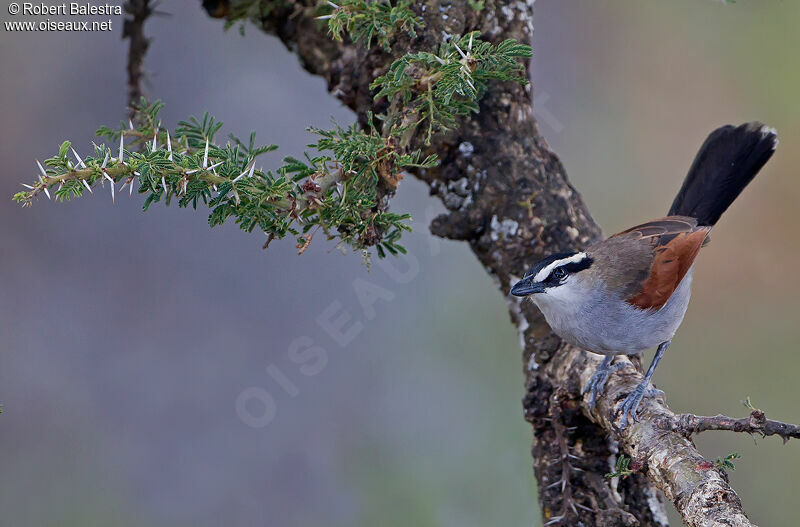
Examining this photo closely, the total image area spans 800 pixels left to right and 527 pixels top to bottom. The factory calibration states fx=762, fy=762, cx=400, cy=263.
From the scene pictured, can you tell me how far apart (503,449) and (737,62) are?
8.41ft

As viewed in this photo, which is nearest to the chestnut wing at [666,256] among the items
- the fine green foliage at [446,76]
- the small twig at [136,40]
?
the fine green foliage at [446,76]

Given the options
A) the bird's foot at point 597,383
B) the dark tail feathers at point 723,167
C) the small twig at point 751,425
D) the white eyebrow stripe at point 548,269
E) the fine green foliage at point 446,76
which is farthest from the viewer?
the dark tail feathers at point 723,167

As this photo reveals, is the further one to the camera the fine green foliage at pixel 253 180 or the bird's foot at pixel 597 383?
the bird's foot at pixel 597 383

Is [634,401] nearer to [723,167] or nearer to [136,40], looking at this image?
[723,167]

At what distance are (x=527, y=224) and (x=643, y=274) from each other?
44 cm

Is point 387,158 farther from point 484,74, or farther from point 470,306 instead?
point 470,306

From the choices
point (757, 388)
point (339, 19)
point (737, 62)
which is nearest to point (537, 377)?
point (339, 19)

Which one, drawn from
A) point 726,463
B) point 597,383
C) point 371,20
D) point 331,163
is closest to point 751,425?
point 726,463

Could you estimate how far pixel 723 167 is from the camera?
261 cm

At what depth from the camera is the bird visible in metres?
2.25

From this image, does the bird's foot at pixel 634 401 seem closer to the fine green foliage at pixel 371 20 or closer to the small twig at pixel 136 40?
the fine green foliage at pixel 371 20

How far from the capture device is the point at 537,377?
236 centimetres

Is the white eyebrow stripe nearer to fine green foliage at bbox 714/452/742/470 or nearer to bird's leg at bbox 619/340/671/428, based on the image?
bird's leg at bbox 619/340/671/428

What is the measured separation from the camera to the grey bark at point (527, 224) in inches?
84.0
